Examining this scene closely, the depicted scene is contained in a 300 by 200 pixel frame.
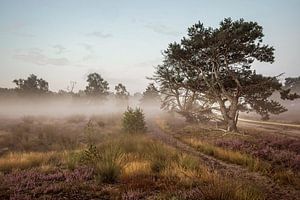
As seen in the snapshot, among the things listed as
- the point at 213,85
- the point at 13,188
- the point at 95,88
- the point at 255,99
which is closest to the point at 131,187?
the point at 13,188

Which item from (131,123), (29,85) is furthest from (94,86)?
(131,123)

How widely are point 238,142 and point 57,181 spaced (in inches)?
465

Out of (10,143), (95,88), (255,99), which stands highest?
(95,88)

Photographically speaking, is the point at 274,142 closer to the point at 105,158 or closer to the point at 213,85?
the point at 213,85

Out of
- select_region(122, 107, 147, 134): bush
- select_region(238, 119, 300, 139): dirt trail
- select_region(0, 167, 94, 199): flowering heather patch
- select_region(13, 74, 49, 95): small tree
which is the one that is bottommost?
select_region(0, 167, 94, 199): flowering heather patch

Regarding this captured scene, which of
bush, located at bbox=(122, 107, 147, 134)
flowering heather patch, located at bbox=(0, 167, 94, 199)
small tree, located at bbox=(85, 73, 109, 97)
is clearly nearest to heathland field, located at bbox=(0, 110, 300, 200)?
flowering heather patch, located at bbox=(0, 167, 94, 199)

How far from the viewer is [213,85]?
22094 mm

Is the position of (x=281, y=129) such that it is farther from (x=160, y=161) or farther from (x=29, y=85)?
(x=29, y=85)

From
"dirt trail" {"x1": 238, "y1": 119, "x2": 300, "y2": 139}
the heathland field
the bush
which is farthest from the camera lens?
the bush

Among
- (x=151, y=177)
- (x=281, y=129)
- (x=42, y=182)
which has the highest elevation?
(x=281, y=129)

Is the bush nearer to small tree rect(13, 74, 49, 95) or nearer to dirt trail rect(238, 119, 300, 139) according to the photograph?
dirt trail rect(238, 119, 300, 139)

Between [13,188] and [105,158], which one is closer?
[13,188]

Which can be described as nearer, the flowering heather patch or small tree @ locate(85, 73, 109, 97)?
the flowering heather patch

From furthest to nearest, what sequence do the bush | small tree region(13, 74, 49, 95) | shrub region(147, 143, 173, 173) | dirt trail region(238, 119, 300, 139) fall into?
small tree region(13, 74, 49, 95)
the bush
dirt trail region(238, 119, 300, 139)
shrub region(147, 143, 173, 173)
